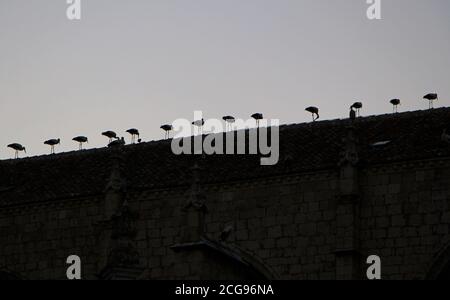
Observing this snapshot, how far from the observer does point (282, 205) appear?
50000 mm

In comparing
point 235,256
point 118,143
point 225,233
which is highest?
point 118,143

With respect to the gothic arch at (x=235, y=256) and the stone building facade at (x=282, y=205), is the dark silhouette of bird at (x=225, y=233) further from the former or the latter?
the gothic arch at (x=235, y=256)

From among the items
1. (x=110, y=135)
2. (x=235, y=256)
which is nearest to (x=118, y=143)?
(x=110, y=135)

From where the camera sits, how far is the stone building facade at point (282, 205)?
157 feet

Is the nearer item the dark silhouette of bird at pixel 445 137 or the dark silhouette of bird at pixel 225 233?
the dark silhouette of bird at pixel 225 233

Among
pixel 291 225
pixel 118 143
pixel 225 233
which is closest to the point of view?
pixel 225 233

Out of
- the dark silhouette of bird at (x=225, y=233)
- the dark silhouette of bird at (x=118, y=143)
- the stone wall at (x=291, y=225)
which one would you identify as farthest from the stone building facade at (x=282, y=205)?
the dark silhouette of bird at (x=118, y=143)

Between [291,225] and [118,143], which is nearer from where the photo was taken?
[291,225]

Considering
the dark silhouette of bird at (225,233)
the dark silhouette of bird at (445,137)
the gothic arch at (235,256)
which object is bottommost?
the gothic arch at (235,256)

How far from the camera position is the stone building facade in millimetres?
47906

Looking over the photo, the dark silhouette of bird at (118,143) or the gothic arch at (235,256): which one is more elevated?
the dark silhouette of bird at (118,143)

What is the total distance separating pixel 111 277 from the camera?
3778 cm

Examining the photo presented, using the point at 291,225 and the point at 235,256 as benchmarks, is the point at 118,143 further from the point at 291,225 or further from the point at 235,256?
the point at 235,256
